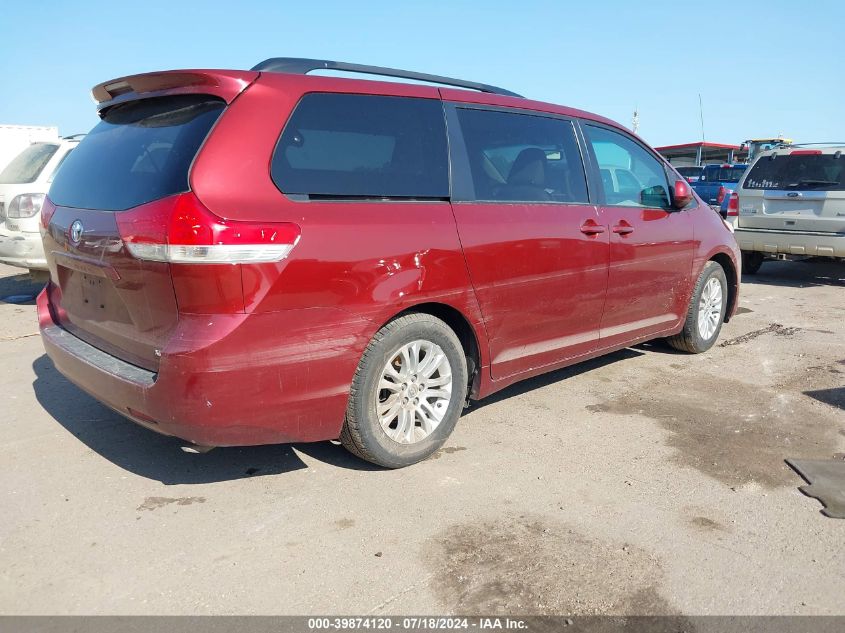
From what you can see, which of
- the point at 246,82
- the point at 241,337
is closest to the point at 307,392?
the point at 241,337

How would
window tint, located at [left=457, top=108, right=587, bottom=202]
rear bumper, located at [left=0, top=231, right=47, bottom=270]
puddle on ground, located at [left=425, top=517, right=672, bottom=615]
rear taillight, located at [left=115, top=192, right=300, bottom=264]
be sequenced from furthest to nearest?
rear bumper, located at [left=0, top=231, right=47, bottom=270] < window tint, located at [left=457, top=108, right=587, bottom=202] < rear taillight, located at [left=115, top=192, right=300, bottom=264] < puddle on ground, located at [left=425, top=517, right=672, bottom=615]

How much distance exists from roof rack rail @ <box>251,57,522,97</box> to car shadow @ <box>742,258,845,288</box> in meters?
7.09

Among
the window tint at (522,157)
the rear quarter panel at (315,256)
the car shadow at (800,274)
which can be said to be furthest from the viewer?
the car shadow at (800,274)

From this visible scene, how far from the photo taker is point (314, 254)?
2984mm

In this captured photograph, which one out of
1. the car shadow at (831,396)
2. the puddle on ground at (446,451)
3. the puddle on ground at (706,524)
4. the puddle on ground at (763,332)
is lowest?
the car shadow at (831,396)

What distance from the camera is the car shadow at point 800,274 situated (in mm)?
9711

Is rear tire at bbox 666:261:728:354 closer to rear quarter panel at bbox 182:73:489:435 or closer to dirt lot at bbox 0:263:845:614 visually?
dirt lot at bbox 0:263:845:614

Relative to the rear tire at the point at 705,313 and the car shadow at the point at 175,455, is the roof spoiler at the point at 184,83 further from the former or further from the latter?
the rear tire at the point at 705,313

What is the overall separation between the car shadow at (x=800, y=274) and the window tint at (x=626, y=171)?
17.6ft

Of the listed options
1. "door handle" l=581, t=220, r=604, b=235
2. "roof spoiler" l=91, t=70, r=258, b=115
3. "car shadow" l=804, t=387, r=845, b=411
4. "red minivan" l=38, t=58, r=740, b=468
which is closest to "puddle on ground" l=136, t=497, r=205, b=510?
"red minivan" l=38, t=58, r=740, b=468

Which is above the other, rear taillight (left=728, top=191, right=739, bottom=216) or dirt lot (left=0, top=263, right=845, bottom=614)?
rear taillight (left=728, top=191, right=739, bottom=216)

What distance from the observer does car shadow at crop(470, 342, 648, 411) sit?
15.3 ft

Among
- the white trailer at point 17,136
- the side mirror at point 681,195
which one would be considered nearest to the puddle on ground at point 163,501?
the side mirror at point 681,195

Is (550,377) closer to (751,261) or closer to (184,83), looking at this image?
(184,83)
